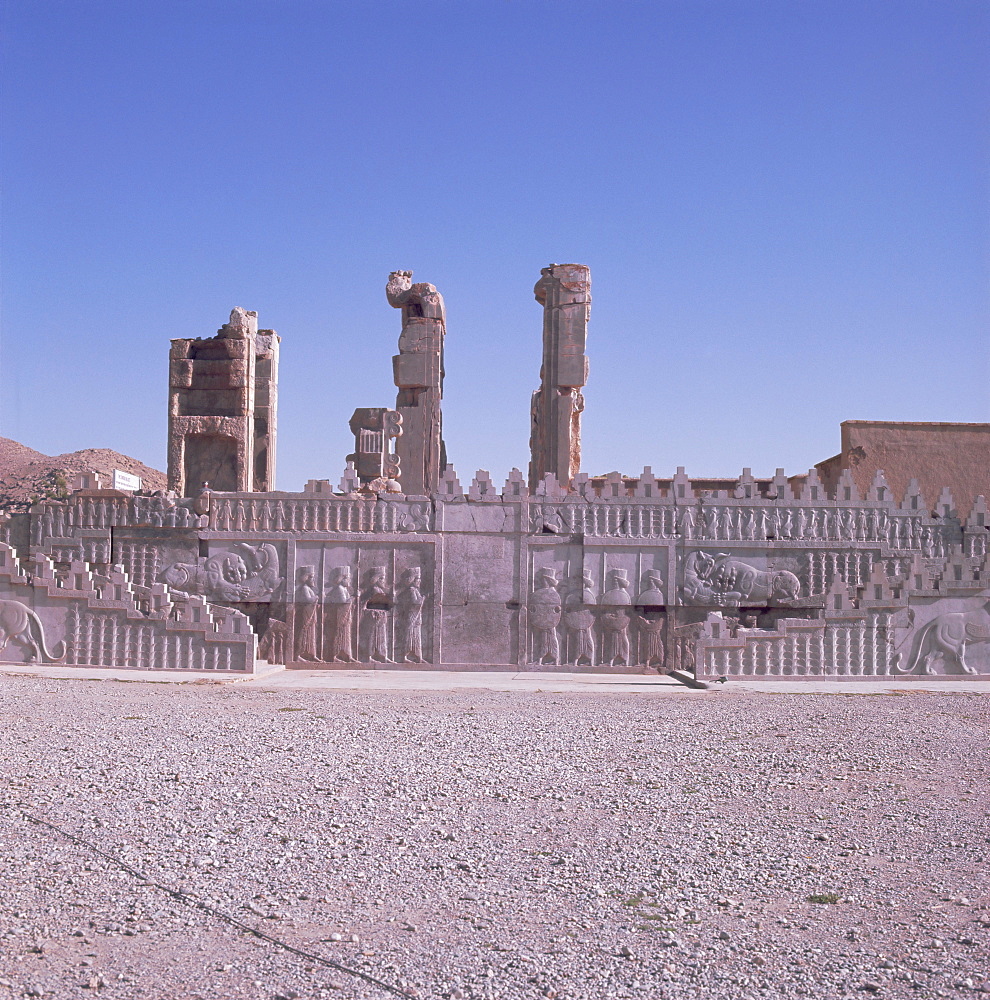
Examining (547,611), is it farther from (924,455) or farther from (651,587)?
(924,455)

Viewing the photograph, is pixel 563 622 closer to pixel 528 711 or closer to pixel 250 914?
pixel 528 711

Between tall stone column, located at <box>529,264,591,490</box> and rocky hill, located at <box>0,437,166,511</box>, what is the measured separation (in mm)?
21239

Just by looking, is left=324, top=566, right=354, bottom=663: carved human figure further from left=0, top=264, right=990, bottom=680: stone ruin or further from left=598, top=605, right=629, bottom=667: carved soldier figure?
left=598, top=605, right=629, bottom=667: carved soldier figure

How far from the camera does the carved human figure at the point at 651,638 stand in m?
17.3

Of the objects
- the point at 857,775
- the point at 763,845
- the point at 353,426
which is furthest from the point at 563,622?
the point at 763,845

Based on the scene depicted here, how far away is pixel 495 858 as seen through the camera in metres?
6.08

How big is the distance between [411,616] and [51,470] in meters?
29.1

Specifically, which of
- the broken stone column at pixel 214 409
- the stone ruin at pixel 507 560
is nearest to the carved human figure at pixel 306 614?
the stone ruin at pixel 507 560

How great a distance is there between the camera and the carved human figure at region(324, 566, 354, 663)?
17.3 meters

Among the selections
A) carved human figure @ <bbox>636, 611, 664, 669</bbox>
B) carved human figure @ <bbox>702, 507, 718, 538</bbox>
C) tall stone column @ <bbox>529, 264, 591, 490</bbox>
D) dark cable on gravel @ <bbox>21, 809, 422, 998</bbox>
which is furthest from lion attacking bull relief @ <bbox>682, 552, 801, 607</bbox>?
dark cable on gravel @ <bbox>21, 809, 422, 998</bbox>

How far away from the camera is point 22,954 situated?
456cm

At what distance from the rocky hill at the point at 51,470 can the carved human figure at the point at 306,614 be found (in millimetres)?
21792

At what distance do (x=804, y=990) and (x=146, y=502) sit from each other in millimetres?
15136

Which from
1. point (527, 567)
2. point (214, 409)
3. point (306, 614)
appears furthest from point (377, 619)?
point (214, 409)
